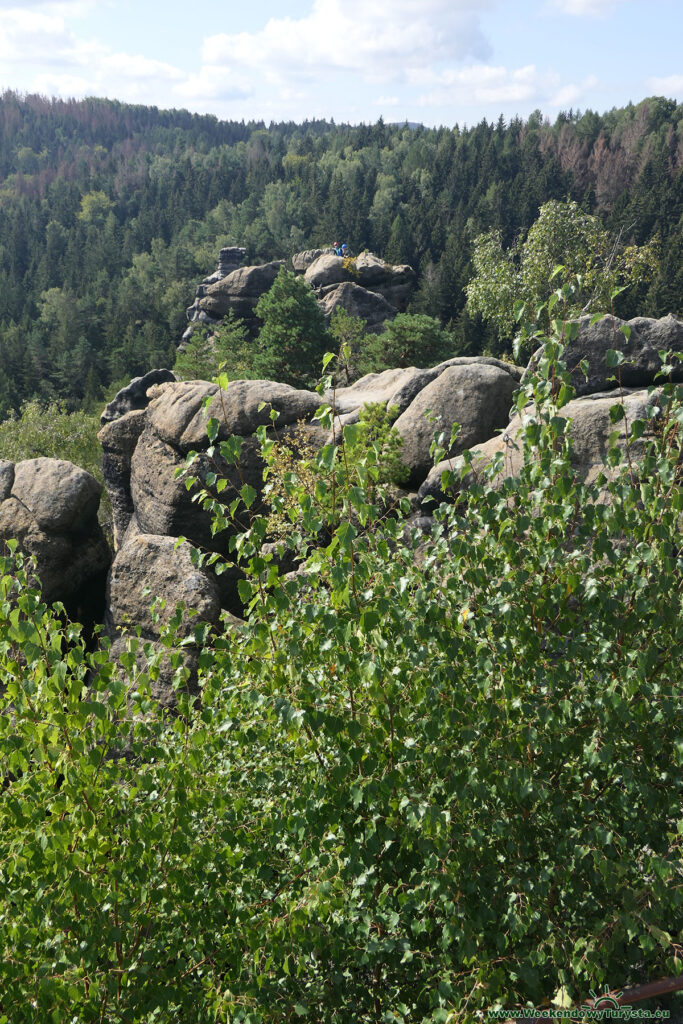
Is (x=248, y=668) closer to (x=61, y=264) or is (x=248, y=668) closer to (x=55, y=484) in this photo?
(x=55, y=484)

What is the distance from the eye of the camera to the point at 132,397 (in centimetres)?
3028

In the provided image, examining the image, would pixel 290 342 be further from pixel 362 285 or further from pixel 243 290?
pixel 362 285

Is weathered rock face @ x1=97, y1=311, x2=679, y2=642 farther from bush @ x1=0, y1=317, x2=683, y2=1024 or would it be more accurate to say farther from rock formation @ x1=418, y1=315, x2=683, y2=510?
bush @ x1=0, y1=317, x2=683, y2=1024

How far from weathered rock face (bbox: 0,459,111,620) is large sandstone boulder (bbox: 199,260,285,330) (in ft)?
181

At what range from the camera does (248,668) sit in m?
4.42

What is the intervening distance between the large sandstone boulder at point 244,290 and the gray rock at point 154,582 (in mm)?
60590

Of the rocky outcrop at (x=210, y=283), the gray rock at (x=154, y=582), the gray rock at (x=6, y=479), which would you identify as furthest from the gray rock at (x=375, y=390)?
the rocky outcrop at (x=210, y=283)

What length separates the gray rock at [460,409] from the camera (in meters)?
19.5

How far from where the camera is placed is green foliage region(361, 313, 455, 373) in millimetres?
40281

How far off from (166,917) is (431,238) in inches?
4063

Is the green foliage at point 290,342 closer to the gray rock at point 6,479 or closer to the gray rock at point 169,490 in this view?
the gray rock at point 169,490

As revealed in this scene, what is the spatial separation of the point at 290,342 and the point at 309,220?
293ft

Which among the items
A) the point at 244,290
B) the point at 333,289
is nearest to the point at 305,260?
the point at 244,290

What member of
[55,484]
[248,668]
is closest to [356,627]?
[248,668]
